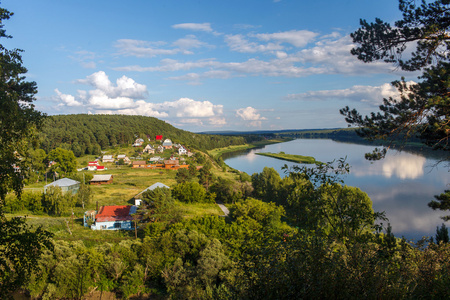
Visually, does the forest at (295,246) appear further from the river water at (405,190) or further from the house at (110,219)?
the river water at (405,190)

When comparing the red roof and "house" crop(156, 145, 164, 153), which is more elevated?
"house" crop(156, 145, 164, 153)

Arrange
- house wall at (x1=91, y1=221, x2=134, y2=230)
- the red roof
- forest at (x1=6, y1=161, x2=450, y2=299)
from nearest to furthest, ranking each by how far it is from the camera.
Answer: forest at (x1=6, y1=161, x2=450, y2=299) → house wall at (x1=91, y1=221, x2=134, y2=230) → the red roof

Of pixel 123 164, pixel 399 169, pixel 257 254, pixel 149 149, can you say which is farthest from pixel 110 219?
pixel 149 149

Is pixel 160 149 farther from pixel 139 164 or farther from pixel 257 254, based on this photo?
pixel 257 254

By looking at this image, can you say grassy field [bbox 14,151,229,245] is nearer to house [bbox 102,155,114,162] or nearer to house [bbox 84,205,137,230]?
house [bbox 84,205,137,230]

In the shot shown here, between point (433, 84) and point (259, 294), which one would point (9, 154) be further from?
point (433, 84)

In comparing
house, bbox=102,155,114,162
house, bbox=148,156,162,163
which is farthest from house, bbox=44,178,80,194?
house, bbox=102,155,114,162

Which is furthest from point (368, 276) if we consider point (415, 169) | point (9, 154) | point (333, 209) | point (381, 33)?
point (415, 169)

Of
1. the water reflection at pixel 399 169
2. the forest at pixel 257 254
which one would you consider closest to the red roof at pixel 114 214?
the forest at pixel 257 254
